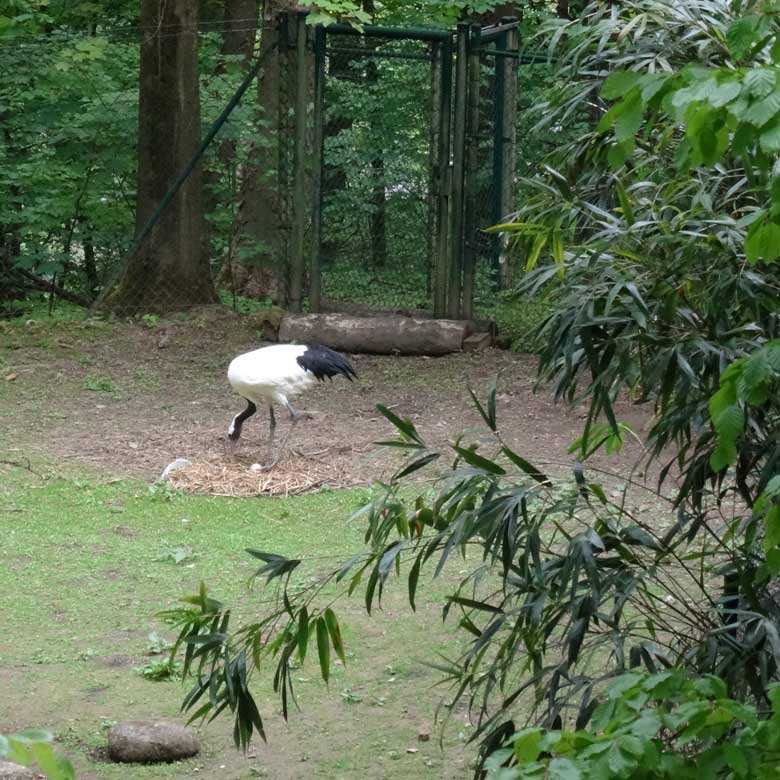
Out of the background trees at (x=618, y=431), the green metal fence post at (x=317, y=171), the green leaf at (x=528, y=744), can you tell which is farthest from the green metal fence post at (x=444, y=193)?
the green leaf at (x=528, y=744)

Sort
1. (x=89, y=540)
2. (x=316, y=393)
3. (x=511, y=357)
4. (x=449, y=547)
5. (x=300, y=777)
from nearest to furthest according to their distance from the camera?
(x=449, y=547)
(x=300, y=777)
(x=89, y=540)
(x=316, y=393)
(x=511, y=357)

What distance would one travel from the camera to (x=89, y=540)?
6.96 m

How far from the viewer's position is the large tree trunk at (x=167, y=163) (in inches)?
474

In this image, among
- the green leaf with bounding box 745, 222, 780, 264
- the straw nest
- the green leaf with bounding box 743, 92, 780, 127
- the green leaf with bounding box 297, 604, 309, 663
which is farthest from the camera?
the straw nest

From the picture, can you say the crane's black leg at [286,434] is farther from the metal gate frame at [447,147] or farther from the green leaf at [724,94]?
the green leaf at [724,94]

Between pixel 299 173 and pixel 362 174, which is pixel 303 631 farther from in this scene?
pixel 362 174

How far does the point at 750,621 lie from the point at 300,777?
187 centimetres

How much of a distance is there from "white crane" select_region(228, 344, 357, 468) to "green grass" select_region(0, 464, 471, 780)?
930 millimetres

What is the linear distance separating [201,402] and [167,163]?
10.8ft

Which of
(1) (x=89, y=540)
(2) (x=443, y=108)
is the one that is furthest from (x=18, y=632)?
(2) (x=443, y=108)

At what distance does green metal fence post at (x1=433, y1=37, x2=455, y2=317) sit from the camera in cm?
1129

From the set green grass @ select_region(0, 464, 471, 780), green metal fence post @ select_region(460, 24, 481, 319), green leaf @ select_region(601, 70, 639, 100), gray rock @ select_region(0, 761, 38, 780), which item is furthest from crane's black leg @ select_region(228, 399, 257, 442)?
green leaf @ select_region(601, 70, 639, 100)

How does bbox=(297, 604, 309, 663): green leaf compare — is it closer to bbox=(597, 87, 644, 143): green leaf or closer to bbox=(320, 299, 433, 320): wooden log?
bbox=(597, 87, 644, 143): green leaf

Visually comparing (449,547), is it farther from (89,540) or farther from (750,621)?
(89,540)
